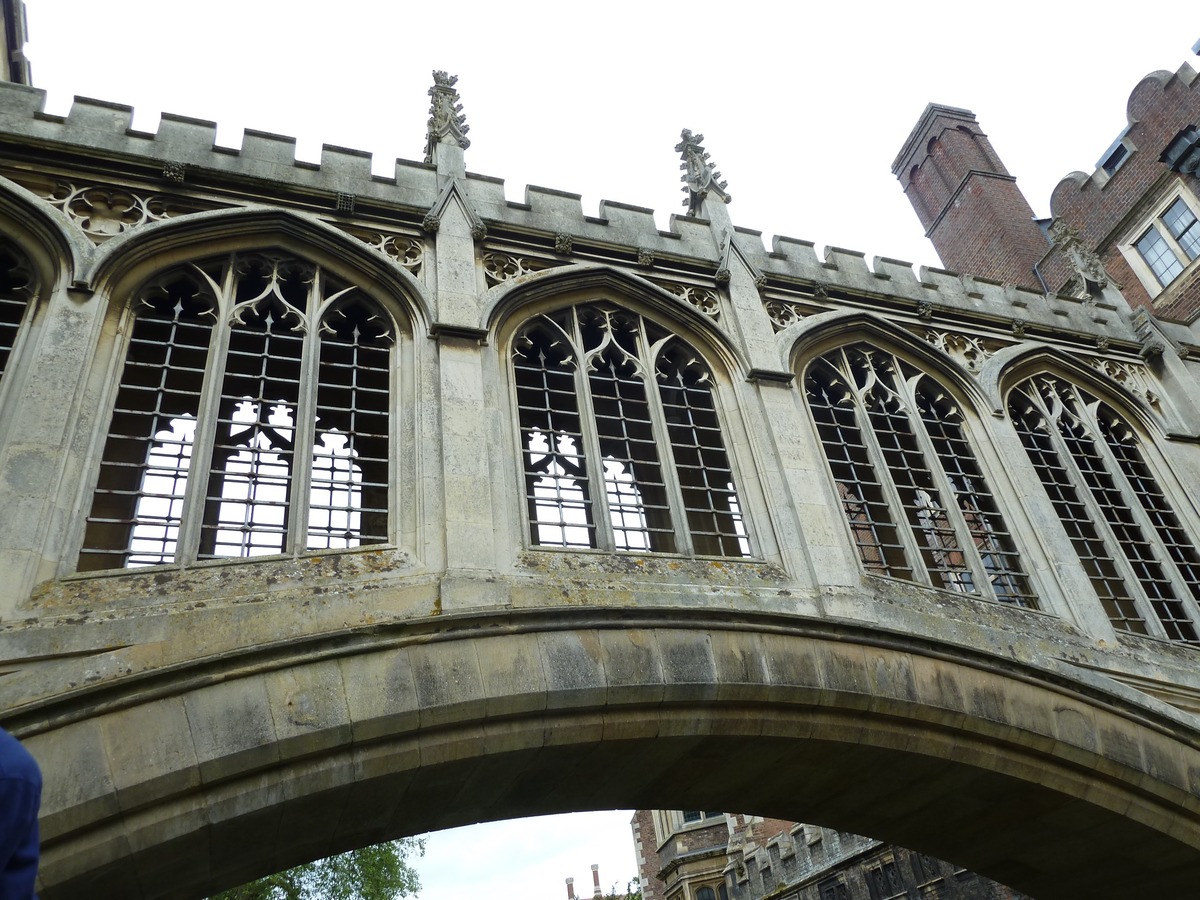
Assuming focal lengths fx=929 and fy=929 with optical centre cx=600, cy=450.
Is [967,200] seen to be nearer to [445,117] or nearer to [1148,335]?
[1148,335]

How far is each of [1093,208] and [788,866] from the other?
1673 cm

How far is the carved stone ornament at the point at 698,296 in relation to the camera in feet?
30.4

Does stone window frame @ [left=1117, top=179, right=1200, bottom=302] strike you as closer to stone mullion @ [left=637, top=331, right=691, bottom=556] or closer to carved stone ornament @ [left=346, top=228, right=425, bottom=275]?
stone mullion @ [left=637, top=331, right=691, bottom=556]

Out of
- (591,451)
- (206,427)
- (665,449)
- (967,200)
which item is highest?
(967,200)

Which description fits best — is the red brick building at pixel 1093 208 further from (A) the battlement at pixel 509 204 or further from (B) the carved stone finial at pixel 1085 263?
(A) the battlement at pixel 509 204

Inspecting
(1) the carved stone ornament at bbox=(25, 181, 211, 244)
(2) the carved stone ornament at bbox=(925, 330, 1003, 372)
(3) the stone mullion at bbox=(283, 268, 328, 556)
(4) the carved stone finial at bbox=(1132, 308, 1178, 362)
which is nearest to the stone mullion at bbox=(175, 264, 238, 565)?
(3) the stone mullion at bbox=(283, 268, 328, 556)

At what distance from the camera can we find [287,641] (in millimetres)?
5492

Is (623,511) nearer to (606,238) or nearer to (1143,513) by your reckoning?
(606,238)

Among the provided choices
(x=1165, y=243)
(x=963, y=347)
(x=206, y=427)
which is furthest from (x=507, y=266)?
(x=1165, y=243)

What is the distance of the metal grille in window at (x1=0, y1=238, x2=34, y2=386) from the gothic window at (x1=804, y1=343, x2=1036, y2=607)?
267 inches

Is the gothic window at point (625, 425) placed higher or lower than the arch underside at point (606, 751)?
higher

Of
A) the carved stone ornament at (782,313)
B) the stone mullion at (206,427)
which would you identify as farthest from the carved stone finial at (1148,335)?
the stone mullion at (206,427)

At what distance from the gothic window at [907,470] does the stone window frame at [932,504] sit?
0.01 m

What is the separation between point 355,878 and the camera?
22.3 meters
